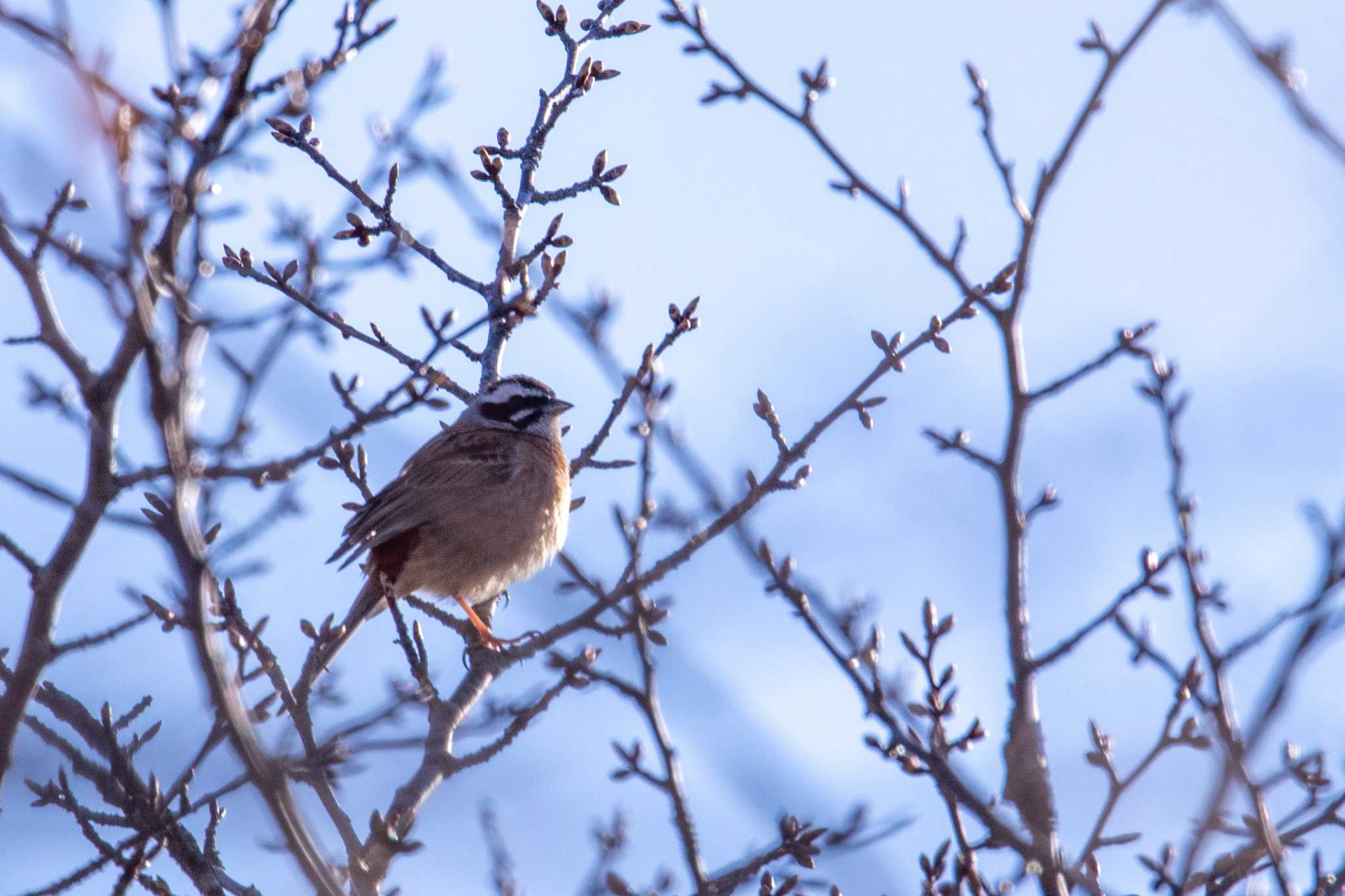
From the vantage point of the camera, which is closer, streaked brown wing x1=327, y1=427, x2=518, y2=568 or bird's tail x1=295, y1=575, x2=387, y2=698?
bird's tail x1=295, y1=575, x2=387, y2=698

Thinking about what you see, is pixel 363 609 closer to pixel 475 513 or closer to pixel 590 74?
pixel 475 513

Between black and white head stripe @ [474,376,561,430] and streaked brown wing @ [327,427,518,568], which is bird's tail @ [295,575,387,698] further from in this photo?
black and white head stripe @ [474,376,561,430]

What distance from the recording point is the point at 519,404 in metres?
9.21

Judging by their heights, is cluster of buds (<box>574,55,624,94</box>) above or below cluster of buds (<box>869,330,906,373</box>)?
above

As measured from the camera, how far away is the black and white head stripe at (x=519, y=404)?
8805 millimetres

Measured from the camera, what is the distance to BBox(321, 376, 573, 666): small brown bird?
8477 mm

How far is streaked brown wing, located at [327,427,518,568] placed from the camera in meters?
8.38

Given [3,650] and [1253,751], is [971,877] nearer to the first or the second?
[1253,751]

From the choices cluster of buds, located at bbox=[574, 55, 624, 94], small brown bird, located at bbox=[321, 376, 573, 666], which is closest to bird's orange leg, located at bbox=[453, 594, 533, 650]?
small brown bird, located at bbox=[321, 376, 573, 666]

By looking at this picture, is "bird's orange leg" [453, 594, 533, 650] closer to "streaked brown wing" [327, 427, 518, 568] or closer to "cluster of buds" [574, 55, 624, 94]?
"streaked brown wing" [327, 427, 518, 568]

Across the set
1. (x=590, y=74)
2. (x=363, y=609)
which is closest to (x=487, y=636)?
(x=363, y=609)

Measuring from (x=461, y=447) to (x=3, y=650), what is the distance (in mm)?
3739

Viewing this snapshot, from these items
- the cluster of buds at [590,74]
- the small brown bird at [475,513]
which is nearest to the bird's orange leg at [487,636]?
the small brown bird at [475,513]

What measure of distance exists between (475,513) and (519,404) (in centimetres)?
78
